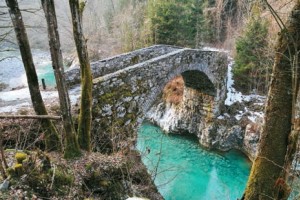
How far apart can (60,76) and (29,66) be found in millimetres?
533

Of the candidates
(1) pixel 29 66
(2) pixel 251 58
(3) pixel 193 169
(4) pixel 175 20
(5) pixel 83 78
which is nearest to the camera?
(1) pixel 29 66

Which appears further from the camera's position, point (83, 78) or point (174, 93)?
point (174, 93)

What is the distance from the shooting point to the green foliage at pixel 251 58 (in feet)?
47.0

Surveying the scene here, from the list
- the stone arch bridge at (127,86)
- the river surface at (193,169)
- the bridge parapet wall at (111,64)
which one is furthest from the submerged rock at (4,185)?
the river surface at (193,169)

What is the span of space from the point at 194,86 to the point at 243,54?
3.43m

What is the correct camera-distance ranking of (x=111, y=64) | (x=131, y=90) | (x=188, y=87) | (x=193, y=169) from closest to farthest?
(x=131, y=90)
(x=111, y=64)
(x=193, y=169)
(x=188, y=87)

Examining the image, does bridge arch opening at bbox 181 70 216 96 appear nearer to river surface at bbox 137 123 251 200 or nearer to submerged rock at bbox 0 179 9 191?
river surface at bbox 137 123 251 200

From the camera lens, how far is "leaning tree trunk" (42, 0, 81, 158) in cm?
422

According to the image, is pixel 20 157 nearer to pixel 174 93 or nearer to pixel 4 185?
pixel 4 185

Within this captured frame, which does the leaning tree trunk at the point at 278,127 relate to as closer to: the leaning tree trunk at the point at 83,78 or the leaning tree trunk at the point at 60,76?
the leaning tree trunk at the point at 60,76

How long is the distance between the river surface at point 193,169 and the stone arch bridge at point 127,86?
1.98 meters

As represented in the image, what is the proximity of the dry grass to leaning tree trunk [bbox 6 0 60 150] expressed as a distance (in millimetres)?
11612

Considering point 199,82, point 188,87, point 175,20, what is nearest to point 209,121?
point 199,82

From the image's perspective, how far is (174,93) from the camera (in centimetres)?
1686
